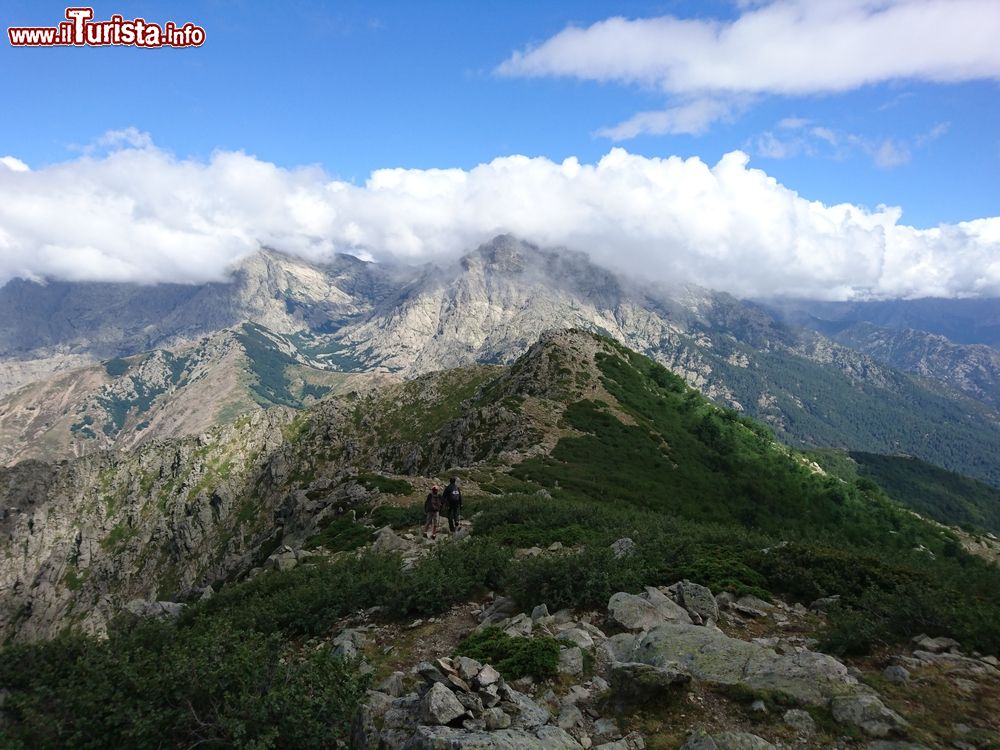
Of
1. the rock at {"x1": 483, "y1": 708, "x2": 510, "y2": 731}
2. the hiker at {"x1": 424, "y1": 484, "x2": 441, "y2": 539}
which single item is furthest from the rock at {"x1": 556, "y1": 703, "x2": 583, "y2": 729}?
the hiker at {"x1": 424, "y1": 484, "x2": 441, "y2": 539}

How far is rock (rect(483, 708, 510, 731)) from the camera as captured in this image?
33.3ft

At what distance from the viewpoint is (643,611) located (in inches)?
658

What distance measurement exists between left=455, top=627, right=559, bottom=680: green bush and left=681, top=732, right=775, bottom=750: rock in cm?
386

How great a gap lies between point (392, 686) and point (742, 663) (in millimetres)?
8243

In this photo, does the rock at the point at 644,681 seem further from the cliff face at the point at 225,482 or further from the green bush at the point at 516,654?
the cliff face at the point at 225,482

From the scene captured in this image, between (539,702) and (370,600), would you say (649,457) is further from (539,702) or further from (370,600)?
(539,702)

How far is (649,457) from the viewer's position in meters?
80.0

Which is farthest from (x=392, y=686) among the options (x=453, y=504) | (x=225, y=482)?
(x=225, y=482)

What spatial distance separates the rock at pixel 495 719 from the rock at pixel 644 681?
2.83 meters

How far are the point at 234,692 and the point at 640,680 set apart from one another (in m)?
8.05

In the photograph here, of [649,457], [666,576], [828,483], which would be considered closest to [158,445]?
[649,457]

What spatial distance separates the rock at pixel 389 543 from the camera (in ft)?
99.0

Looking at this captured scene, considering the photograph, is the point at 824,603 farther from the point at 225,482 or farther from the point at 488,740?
the point at 225,482

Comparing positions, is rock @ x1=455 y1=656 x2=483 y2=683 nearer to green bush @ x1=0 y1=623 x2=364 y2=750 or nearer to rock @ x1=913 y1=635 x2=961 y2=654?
green bush @ x1=0 y1=623 x2=364 y2=750
